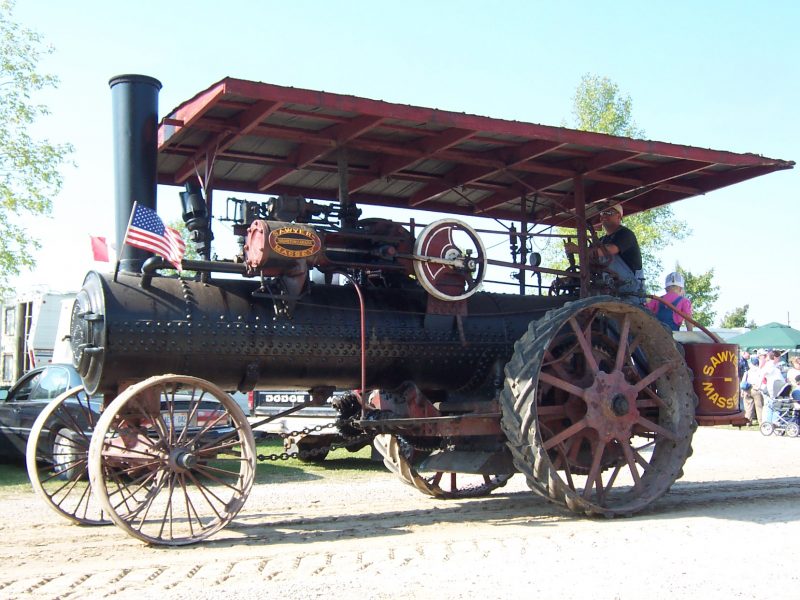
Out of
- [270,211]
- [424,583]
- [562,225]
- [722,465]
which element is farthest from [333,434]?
[424,583]

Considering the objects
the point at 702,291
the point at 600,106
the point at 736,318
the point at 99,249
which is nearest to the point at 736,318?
the point at 736,318

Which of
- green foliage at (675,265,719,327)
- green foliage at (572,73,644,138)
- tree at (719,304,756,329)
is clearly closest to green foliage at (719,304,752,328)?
tree at (719,304,756,329)

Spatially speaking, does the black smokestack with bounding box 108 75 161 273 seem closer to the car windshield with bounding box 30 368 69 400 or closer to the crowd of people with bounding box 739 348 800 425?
→ the car windshield with bounding box 30 368 69 400

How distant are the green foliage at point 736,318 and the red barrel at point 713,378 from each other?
69.3 m

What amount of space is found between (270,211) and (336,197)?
2.38m

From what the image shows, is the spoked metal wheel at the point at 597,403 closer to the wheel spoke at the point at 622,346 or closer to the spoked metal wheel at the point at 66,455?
the wheel spoke at the point at 622,346

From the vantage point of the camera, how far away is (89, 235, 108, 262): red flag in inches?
466

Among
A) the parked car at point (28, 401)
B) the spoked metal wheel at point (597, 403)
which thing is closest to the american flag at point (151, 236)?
the spoked metal wheel at point (597, 403)

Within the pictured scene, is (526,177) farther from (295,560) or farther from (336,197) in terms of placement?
(295,560)

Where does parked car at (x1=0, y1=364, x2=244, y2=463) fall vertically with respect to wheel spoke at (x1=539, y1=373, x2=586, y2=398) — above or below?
below

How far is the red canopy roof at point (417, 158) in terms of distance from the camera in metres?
6.42

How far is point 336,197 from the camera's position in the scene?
8.93m

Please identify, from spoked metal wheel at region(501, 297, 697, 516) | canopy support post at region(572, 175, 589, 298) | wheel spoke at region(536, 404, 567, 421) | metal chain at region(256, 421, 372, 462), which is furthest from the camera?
canopy support post at region(572, 175, 589, 298)

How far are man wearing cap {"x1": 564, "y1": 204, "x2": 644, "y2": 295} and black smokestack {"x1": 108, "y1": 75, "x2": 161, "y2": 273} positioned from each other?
12.1ft
